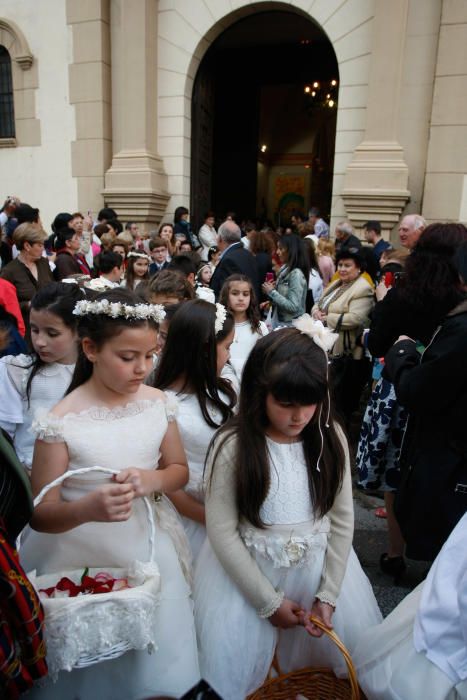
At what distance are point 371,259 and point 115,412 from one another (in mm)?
3885

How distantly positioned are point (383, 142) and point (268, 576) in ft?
23.5

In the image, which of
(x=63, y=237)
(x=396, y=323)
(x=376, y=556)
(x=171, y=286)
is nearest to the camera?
(x=396, y=323)

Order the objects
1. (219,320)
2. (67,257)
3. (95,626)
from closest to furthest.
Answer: (95,626) < (219,320) < (67,257)

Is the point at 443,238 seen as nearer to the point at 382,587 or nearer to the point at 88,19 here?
the point at 382,587

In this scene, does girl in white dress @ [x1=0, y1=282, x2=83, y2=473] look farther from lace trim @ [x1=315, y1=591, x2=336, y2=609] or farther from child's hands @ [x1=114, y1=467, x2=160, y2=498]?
lace trim @ [x1=315, y1=591, x2=336, y2=609]

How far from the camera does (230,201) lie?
14.0m

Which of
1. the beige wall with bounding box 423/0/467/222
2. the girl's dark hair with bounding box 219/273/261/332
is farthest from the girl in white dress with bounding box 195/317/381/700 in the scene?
→ the beige wall with bounding box 423/0/467/222

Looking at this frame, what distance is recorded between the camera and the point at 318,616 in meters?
1.64

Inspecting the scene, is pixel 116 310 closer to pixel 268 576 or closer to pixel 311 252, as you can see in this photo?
pixel 268 576

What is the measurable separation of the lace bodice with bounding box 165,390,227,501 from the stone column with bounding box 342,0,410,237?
6.20 meters

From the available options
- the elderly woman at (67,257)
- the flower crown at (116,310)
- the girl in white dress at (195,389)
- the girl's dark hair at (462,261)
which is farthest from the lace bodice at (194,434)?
the elderly woman at (67,257)

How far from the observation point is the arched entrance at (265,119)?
9.73m

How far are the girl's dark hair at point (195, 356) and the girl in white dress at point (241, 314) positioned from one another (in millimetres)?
1490

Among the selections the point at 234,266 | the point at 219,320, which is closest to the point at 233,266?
the point at 234,266
